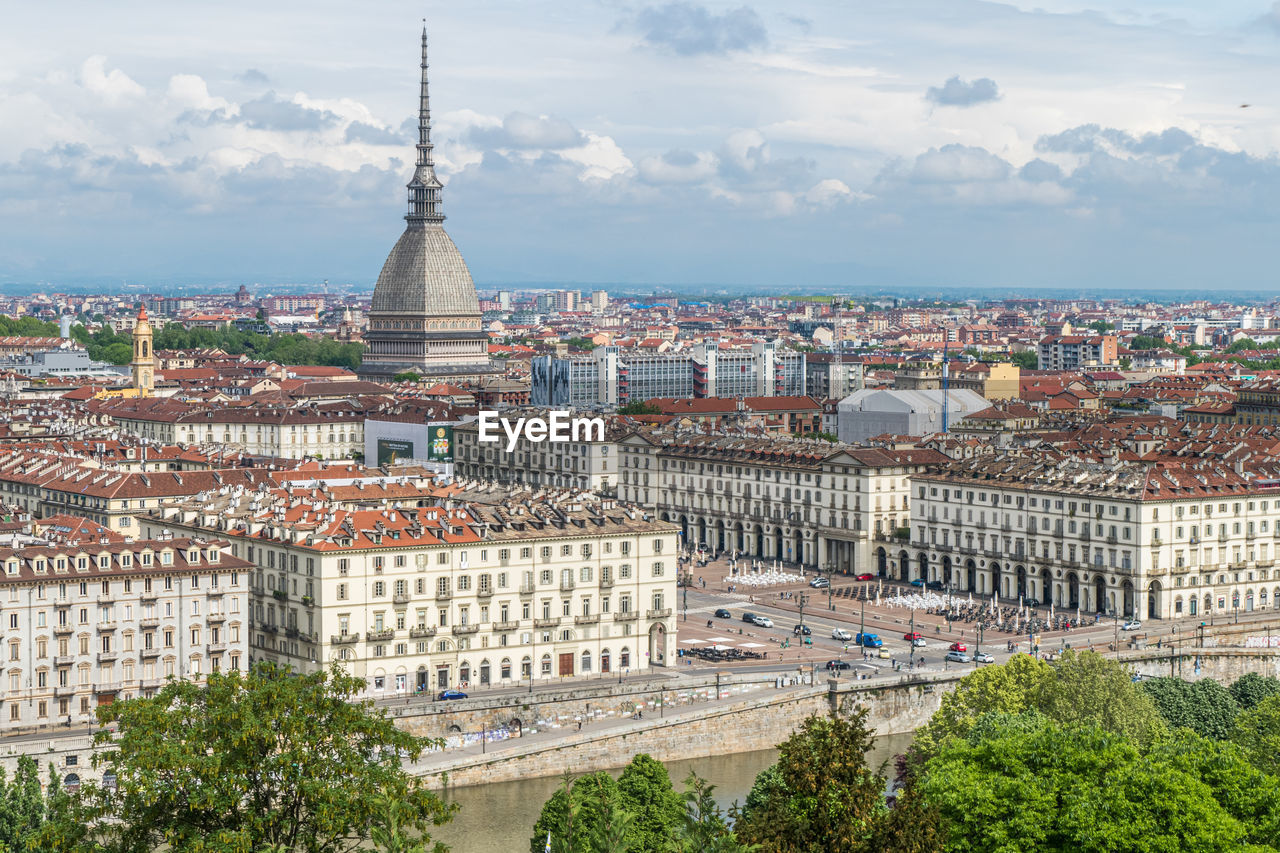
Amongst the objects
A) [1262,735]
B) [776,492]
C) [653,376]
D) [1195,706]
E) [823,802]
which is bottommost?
[1195,706]

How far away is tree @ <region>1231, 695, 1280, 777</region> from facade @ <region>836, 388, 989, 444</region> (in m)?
88.5

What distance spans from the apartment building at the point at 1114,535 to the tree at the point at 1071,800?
141ft

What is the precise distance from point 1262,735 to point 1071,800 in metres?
15.2

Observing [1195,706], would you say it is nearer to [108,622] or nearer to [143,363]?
[108,622]

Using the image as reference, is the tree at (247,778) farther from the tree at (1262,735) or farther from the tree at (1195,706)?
the tree at (1195,706)

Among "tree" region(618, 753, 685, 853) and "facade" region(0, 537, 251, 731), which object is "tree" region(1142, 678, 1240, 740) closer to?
"tree" region(618, 753, 685, 853)

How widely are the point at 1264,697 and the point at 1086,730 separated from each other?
19.6m

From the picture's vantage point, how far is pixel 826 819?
123 feet

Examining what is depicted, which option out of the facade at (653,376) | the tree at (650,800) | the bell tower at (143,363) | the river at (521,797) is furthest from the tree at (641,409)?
the tree at (650,800)

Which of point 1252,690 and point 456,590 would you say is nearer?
point 1252,690

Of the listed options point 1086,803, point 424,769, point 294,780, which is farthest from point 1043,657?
point 294,780

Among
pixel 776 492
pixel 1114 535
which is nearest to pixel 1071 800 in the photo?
pixel 1114 535

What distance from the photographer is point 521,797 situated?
6266 centimetres

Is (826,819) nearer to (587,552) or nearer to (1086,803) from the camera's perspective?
(1086,803)
